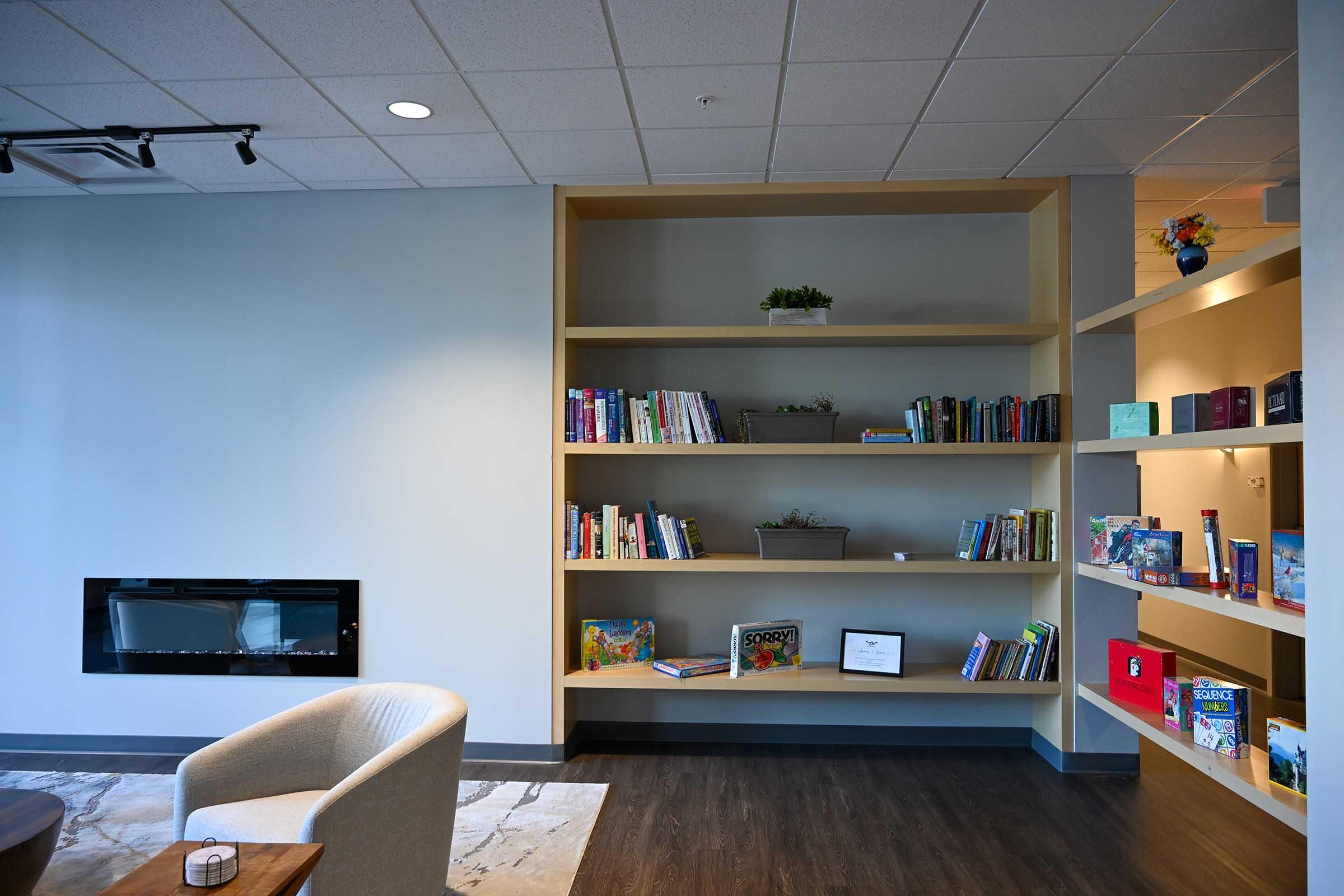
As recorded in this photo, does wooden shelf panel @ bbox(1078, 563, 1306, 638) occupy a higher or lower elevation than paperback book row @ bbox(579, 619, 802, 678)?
higher

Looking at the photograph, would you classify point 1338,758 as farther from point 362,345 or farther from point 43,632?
point 43,632

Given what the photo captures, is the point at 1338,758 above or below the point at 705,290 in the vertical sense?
below

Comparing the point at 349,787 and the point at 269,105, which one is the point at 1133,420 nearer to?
the point at 349,787

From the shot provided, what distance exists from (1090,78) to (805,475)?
86.0 inches

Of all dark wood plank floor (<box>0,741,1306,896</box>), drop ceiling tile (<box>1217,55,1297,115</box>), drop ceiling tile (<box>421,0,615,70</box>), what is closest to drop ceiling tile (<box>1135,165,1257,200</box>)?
drop ceiling tile (<box>1217,55,1297,115</box>)

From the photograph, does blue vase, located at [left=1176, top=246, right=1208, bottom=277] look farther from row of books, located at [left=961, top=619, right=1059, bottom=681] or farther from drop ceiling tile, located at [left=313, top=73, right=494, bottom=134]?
drop ceiling tile, located at [left=313, top=73, right=494, bottom=134]

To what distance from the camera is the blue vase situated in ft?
10.2

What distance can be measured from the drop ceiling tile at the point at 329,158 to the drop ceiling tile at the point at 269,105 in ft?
0.26

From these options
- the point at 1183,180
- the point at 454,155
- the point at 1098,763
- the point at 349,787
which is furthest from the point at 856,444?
the point at 349,787

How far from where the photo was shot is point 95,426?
4.19 metres

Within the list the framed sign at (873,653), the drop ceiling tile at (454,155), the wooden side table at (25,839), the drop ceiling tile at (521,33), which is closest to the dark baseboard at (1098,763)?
the framed sign at (873,653)

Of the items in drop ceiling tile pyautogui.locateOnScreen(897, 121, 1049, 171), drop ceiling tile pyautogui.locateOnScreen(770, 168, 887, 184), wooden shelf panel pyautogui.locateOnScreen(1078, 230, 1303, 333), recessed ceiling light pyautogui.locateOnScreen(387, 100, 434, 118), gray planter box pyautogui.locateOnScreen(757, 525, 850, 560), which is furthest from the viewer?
gray planter box pyautogui.locateOnScreen(757, 525, 850, 560)

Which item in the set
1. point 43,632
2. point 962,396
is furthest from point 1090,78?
point 43,632

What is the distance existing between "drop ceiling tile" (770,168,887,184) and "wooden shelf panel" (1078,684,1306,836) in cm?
259
